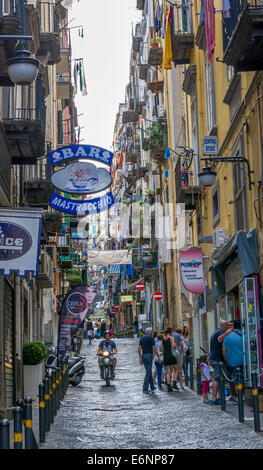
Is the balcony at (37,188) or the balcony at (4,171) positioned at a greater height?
the balcony at (37,188)

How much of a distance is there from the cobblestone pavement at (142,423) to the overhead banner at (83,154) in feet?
17.2

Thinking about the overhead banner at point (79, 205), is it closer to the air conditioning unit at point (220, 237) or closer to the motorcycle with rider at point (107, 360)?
the air conditioning unit at point (220, 237)

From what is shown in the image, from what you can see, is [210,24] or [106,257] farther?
[106,257]

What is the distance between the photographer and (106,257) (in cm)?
4606

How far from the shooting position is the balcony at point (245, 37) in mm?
11589

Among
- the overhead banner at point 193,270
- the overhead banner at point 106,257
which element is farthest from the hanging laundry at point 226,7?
the overhead banner at point 106,257

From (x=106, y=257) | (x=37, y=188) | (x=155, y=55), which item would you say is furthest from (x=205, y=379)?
(x=106, y=257)

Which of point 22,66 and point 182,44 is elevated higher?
point 182,44

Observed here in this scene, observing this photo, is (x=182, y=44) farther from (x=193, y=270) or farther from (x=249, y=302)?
(x=249, y=302)

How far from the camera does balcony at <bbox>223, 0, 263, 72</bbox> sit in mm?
11589

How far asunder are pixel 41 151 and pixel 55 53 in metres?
9.52

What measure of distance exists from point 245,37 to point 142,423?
22.1 ft

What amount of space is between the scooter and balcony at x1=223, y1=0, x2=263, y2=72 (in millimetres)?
12617

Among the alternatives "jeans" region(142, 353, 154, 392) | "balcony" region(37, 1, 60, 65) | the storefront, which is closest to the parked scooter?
"jeans" region(142, 353, 154, 392)
